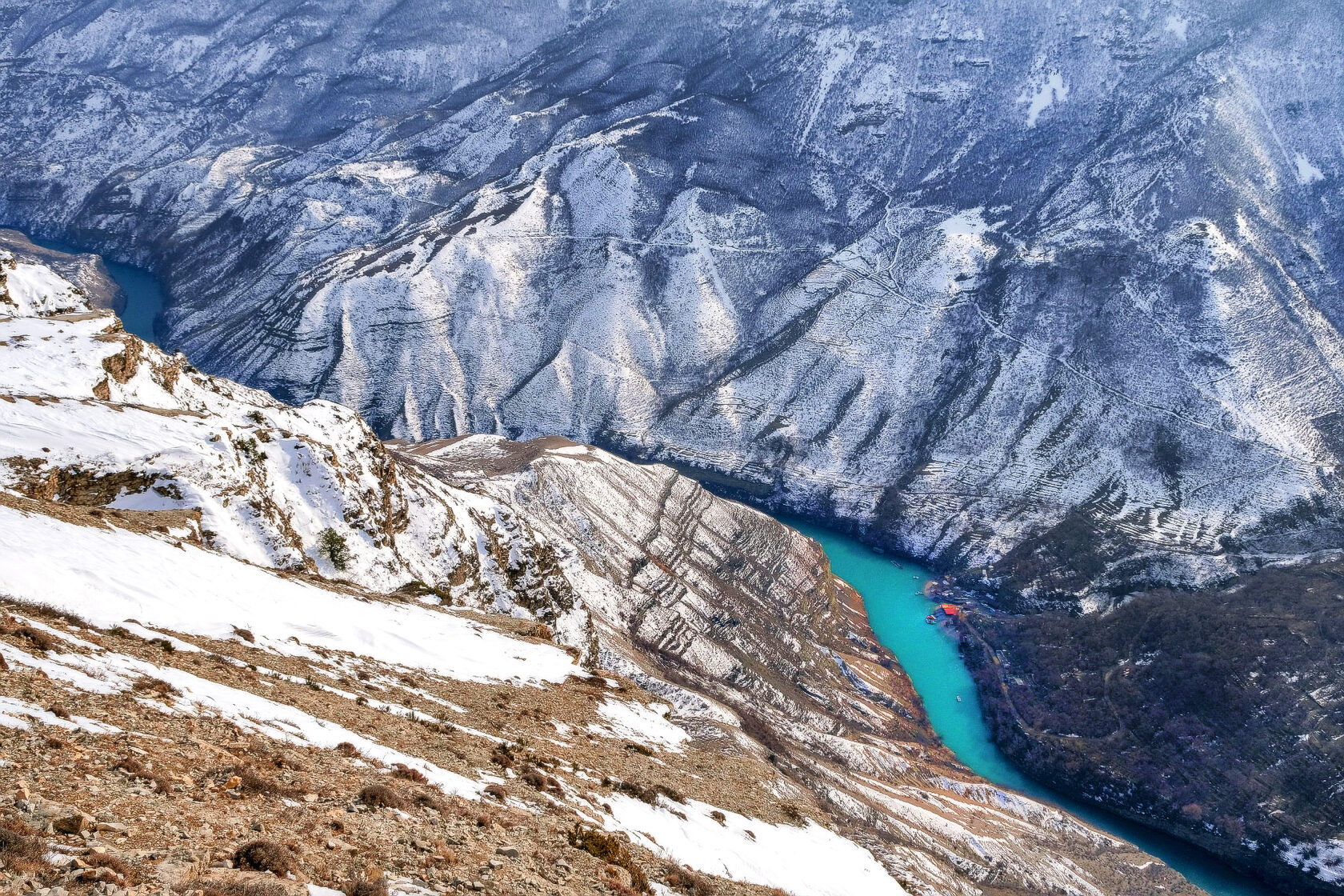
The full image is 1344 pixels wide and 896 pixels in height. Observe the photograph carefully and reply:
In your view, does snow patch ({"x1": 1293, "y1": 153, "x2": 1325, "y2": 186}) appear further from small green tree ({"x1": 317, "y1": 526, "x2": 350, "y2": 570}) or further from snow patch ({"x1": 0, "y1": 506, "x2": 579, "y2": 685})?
small green tree ({"x1": 317, "y1": 526, "x2": 350, "y2": 570})

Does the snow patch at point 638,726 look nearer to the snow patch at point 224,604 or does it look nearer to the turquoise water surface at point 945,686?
the snow patch at point 224,604

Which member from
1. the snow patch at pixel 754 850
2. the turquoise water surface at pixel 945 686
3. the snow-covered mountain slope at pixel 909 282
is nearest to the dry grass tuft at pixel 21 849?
the snow patch at pixel 754 850

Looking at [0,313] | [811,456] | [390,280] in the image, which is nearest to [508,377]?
[390,280]

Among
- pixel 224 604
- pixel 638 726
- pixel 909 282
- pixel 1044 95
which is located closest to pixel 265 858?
pixel 224 604

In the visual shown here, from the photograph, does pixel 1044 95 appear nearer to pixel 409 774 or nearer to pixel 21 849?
pixel 409 774

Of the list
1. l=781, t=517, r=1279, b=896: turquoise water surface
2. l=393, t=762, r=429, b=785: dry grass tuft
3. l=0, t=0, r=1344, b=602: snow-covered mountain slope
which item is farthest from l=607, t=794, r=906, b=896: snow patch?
l=0, t=0, r=1344, b=602: snow-covered mountain slope
